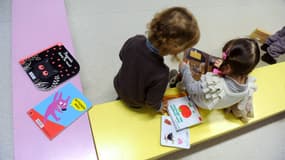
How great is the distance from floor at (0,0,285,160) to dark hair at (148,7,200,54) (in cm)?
72

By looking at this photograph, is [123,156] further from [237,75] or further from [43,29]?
[43,29]

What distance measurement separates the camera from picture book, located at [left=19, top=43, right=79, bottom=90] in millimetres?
1146

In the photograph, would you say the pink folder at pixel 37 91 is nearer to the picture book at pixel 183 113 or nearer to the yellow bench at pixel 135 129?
the yellow bench at pixel 135 129

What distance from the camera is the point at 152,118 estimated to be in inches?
46.8

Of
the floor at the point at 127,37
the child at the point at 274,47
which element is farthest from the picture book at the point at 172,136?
the child at the point at 274,47

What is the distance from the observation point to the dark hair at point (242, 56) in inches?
38.0

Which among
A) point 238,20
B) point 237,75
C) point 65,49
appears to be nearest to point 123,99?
point 65,49

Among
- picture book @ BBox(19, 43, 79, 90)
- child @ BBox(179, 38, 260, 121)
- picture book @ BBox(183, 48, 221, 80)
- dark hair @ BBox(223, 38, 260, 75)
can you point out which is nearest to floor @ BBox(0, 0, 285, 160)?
picture book @ BBox(183, 48, 221, 80)

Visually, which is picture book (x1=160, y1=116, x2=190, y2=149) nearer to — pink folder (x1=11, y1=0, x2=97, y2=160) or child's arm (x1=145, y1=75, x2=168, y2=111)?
child's arm (x1=145, y1=75, x2=168, y2=111)

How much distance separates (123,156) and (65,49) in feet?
2.11

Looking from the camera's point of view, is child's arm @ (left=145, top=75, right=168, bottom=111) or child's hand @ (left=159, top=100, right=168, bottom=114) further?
child's hand @ (left=159, top=100, right=168, bottom=114)

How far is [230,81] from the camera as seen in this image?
1.06 meters

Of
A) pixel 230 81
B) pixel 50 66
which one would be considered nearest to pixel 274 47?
pixel 230 81

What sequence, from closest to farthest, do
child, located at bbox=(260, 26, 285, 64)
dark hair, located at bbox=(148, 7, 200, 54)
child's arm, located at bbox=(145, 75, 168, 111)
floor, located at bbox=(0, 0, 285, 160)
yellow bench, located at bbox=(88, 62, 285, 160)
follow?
dark hair, located at bbox=(148, 7, 200, 54) < child's arm, located at bbox=(145, 75, 168, 111) < yellow bench, located at bbox=(88, 62, 285, 160) < floor, located at bbox=(0, 0, 285, 160) < child, located at bbox=(260, 26, 285, 64)
